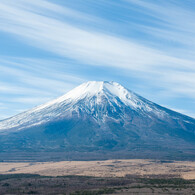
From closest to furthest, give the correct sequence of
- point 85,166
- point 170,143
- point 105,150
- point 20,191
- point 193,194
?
1. point 193,194
2. point 20,191
3. point 85,166
4. point 105,150
5. point 170,143

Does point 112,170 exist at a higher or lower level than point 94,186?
higher

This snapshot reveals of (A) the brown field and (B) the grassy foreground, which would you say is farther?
(A) the brown field

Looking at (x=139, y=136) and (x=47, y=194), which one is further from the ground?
(x=139, y=136)

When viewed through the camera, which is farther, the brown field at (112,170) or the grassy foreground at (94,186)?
the brown field at (112,170)

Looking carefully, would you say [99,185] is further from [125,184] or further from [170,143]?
[170,143]

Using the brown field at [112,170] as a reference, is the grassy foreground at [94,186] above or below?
below

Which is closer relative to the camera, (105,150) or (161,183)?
(161,183)

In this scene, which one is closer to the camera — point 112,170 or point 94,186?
point 94,186

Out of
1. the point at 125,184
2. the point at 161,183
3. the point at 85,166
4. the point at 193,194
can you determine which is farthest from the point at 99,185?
the point at 85,166

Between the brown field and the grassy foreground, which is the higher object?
the brown field

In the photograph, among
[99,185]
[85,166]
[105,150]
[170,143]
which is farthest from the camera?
[170,143]
